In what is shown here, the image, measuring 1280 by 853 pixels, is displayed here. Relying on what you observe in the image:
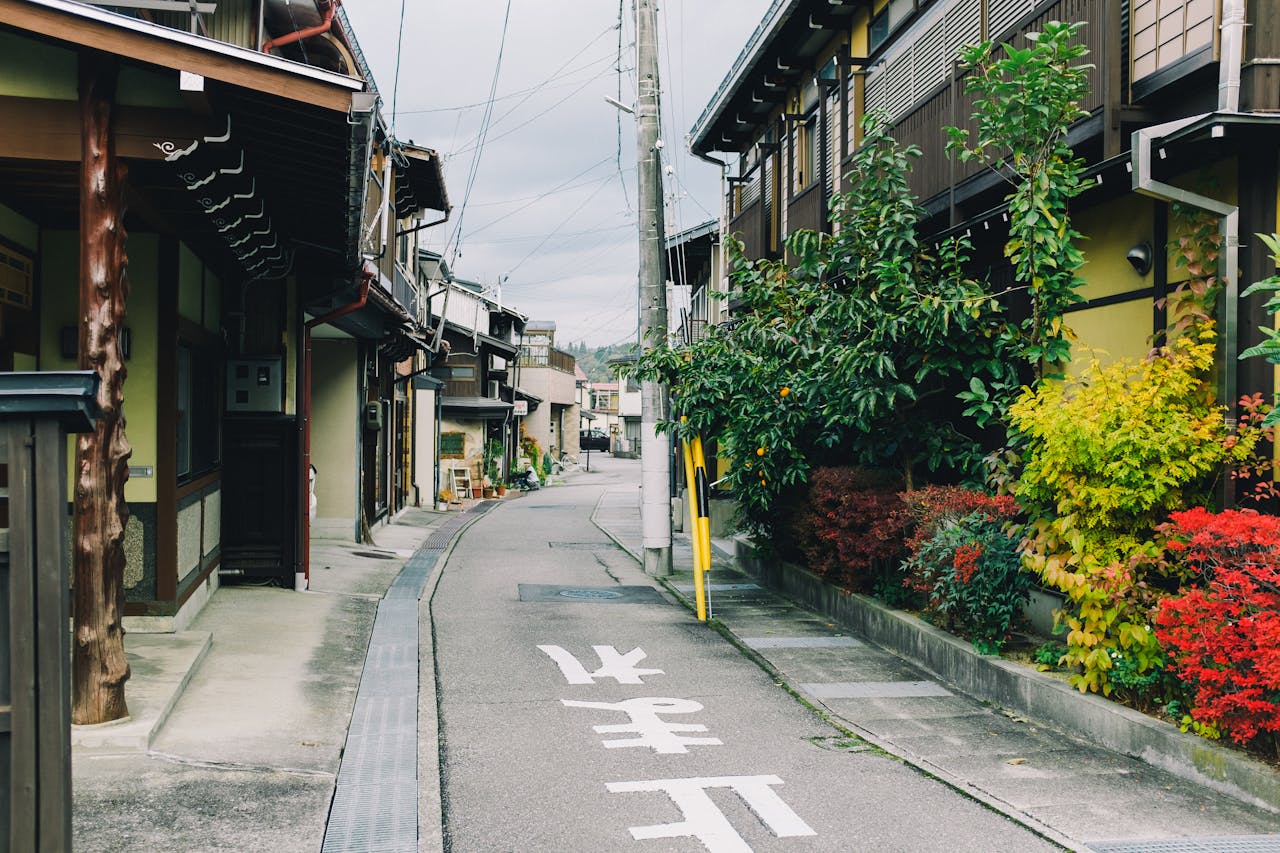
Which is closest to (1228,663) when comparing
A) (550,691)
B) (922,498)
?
(922,498)

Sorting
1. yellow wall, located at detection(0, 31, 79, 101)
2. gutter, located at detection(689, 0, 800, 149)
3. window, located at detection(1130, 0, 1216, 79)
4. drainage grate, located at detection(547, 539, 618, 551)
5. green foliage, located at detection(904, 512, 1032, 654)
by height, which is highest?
gutter, located at detection(689, 0, 800, 149)

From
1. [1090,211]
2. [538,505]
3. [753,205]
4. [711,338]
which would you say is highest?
[753,205]

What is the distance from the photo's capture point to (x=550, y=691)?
28.1 feet

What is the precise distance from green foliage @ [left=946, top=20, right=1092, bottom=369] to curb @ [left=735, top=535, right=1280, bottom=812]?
254 cm

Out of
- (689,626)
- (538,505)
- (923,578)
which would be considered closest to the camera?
(923,578)

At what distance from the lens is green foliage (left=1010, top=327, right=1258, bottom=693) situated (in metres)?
6.90

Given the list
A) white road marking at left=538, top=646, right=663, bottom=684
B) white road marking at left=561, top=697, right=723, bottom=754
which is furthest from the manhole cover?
white road marking at left=561, top=697, right=723, bottom=754

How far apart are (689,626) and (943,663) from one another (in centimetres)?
343

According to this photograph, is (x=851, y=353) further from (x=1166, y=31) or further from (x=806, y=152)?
(x=806, y=152)

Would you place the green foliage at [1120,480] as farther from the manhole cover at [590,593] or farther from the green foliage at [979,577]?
the manhole cover at [590,593]

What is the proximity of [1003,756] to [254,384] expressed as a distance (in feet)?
30.5

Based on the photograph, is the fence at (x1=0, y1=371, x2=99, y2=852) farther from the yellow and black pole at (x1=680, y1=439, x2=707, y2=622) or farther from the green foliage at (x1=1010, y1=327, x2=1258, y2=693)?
the yellow and black pole at (x1=680, y1=439, x2=707, y2=622)

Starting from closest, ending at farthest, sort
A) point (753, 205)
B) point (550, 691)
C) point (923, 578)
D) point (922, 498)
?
point (550, 691) < point (923, 578) < point (922, 498) < point (753, 205)

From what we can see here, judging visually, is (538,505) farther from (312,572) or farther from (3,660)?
(3,660)
